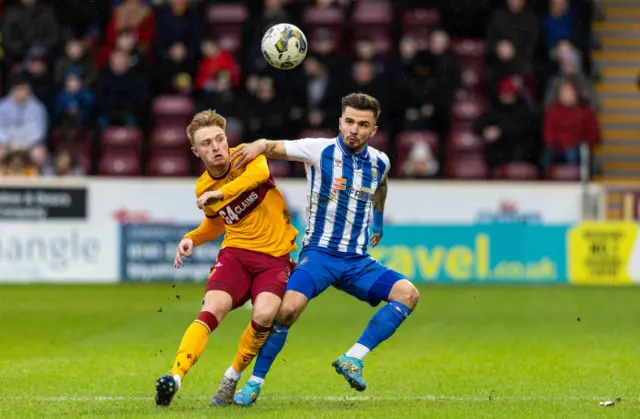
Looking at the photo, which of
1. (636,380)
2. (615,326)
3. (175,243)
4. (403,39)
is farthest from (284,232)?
(403,39)

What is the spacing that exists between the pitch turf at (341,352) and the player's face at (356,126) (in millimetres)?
1661

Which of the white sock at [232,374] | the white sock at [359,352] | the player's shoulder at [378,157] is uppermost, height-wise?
the player's shoulder at [378,157]

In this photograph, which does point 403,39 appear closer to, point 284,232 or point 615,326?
point 615,326

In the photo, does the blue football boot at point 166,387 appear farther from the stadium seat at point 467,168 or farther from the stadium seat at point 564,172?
the stadium seat at point 564,172

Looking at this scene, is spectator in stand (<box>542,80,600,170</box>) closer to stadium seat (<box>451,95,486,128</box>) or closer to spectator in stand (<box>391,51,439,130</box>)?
stadium seat (<box>451,95,486,128</box>)

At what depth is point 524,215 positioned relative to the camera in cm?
2000

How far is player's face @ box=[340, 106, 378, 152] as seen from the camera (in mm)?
8141

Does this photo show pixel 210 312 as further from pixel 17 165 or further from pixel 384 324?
pixel 17 165

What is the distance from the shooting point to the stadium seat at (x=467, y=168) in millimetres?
20641

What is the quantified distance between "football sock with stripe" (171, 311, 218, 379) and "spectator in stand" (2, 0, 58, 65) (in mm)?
14710

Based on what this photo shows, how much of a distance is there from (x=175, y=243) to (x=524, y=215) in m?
5.42

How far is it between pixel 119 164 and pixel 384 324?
518 inches

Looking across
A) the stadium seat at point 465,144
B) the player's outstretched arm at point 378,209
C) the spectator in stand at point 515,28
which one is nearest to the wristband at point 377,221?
the player's outstretched arm at point 378,209

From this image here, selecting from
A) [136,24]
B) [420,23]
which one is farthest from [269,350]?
[420,23]
